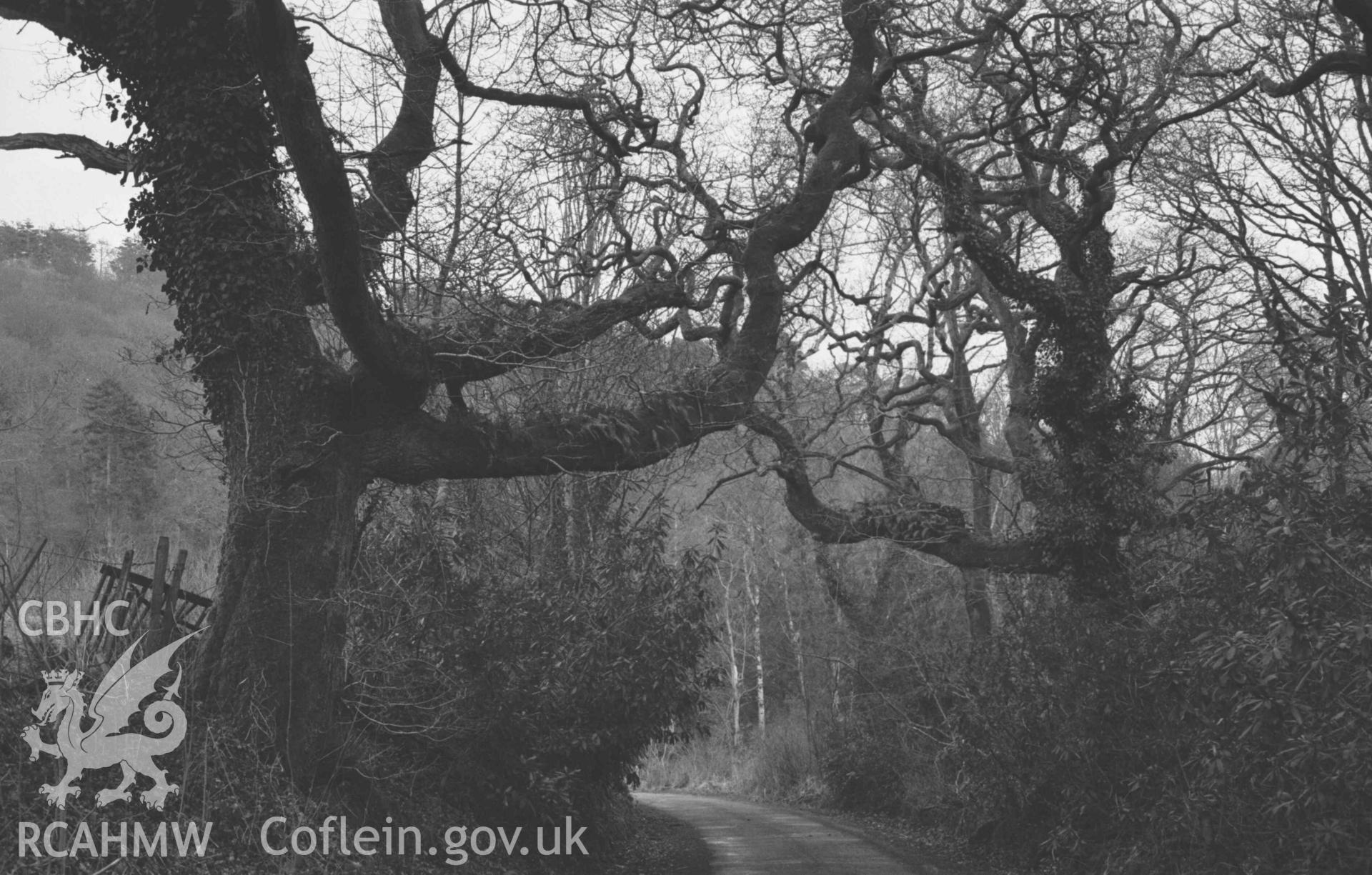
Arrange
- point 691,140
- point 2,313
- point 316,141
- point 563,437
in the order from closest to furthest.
Result: point 316,141 < point 563,437 < point 691,140 < point 2,313

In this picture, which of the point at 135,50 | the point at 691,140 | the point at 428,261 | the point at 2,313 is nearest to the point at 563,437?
the point at 428,261

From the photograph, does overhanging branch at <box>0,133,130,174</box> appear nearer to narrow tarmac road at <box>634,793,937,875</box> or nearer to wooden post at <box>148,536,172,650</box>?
wooden post at <box>148,536,172,650</box>

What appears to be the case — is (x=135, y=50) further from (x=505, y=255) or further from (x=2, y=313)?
(x=2, y=313)

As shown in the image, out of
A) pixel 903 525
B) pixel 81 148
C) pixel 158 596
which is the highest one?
pixel 81 148

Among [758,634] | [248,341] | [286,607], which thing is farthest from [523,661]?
[758,634]

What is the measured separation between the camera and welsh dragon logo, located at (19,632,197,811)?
6945mm

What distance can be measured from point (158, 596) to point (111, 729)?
44.5 inches

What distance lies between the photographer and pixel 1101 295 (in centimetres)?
1483

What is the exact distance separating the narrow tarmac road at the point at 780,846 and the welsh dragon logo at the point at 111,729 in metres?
7.48

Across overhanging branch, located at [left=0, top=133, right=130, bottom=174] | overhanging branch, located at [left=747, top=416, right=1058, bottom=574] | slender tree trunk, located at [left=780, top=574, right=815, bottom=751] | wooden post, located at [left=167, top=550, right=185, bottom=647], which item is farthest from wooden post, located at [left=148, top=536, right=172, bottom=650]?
slender tree trunk, located at [left=780, top=574, right=815, bottom=751]

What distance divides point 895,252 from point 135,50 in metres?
15.7

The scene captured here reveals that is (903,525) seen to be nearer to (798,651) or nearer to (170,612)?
(170,612)

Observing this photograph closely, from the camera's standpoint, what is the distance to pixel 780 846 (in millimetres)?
16219

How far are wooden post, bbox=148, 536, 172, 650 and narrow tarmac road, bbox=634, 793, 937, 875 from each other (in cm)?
750
